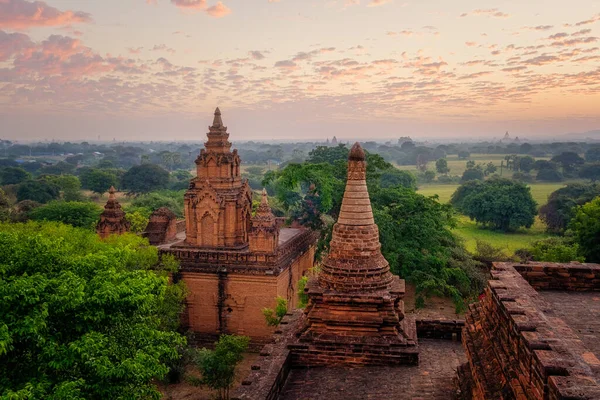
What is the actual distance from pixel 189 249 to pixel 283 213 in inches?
1332

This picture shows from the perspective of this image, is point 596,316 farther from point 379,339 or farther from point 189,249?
point 189,249

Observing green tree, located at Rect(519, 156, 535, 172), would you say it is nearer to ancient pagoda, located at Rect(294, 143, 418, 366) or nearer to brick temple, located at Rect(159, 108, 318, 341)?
brick temple, located at Rect(159, 108, 318, 341)

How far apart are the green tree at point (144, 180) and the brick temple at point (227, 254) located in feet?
234

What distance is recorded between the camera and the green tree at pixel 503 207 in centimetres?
6219

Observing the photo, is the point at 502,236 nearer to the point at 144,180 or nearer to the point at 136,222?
the point at 136,222

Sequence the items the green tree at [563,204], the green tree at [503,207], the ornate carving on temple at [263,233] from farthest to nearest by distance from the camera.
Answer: the green tree at [503,207], the green tree at [563,204], the ornate carving on temple at [263,233]

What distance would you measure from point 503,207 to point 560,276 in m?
56.3

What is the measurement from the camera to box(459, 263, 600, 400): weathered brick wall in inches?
214

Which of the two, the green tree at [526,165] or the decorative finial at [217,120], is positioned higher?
the decorative finial at [217,120]

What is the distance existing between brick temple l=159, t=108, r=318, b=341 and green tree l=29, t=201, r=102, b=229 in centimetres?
2257

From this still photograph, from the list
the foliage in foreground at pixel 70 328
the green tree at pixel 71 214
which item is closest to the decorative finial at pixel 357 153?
the foliage in foreground at pixel 70 328

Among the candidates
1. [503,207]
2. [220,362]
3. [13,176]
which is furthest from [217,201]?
[13,176]

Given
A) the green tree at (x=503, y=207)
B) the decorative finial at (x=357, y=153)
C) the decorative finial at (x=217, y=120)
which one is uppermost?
the decorative finial at (x=217, y=120)

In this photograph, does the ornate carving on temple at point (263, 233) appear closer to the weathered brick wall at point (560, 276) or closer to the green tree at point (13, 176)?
the weathered brick wall at point (560, 276)
